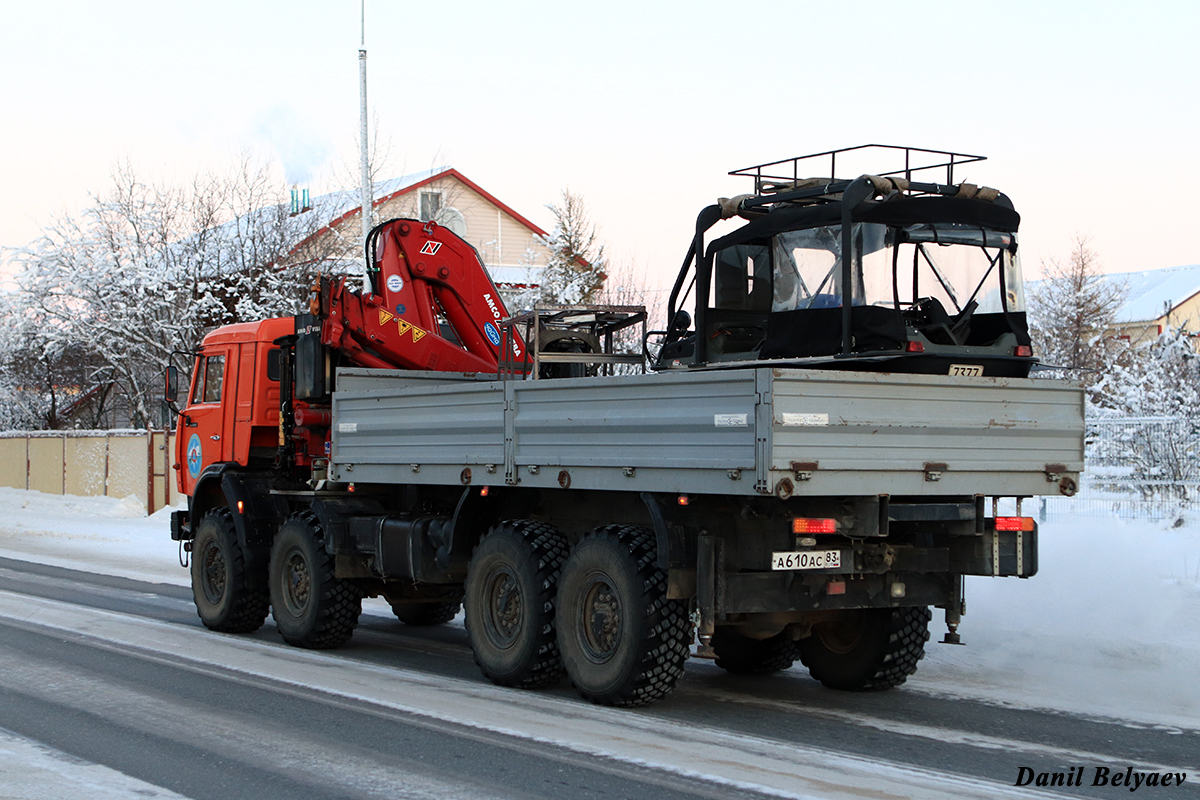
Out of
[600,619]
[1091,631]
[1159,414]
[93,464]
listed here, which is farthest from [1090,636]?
[93,464]

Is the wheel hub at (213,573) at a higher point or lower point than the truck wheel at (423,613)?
higher

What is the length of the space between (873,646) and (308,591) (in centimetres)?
507

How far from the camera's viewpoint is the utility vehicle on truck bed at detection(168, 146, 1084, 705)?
760 centimetres

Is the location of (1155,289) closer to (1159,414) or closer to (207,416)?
(1159,414)

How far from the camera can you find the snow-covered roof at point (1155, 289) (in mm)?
68750

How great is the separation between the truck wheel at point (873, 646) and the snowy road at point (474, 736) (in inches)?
6.6

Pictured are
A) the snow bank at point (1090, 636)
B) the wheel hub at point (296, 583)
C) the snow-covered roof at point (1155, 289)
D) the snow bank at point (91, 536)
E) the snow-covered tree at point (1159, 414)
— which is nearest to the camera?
the snow bank at point (1090, 636)

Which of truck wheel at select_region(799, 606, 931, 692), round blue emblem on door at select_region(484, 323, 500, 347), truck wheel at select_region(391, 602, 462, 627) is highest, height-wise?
round blue emblem on door at select_region(484, 323, 500, 347)

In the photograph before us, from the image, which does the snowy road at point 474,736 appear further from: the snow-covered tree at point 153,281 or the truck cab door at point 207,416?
the snow-covered tree at point 153,281

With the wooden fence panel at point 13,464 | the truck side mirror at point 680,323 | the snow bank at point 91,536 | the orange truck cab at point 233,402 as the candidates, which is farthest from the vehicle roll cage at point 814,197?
the wooden fence panel at point 13,464

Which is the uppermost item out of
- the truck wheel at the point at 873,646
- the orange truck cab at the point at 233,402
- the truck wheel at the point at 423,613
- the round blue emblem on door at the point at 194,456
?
the orange truck cab at the point at 233,402

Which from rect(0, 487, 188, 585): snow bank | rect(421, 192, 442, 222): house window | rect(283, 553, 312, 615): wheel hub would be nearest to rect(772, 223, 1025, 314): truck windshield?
rect(283, 553, 312, 615): wheel hub

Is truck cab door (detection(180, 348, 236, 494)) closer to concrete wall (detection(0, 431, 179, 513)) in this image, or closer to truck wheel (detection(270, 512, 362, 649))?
truck wheel (detection(270, 512, 362, 649))

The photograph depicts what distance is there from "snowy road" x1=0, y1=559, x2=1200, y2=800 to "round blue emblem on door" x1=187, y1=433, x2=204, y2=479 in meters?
2.96
